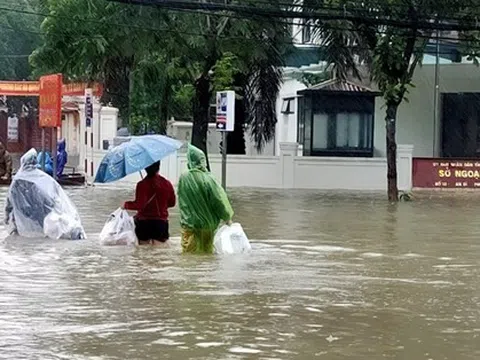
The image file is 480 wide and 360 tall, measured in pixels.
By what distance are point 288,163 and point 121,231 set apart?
1737cm

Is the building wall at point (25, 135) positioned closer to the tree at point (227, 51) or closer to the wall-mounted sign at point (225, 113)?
the tree at point (227, 51)

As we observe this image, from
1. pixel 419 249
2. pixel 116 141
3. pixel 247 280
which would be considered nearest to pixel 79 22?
pixel 116 141

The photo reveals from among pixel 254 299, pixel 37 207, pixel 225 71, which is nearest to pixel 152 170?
pixel 37 207

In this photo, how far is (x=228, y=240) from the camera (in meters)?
13.6

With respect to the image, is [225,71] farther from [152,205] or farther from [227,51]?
[152,205]

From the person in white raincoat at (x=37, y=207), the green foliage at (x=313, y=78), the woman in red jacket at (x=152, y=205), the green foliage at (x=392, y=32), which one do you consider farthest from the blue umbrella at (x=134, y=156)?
the green foliage at (x=313, y=78)

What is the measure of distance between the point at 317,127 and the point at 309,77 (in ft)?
13.5

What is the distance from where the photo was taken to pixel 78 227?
15.5m

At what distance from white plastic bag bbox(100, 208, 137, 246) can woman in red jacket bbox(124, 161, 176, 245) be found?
83mm

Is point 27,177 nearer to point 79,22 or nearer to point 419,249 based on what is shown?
point 419,249

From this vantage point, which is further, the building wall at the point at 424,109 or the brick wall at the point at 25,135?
the brick wall at the point at 25,135

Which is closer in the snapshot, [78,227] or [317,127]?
[78,227]

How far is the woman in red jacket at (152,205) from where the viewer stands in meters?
14.4

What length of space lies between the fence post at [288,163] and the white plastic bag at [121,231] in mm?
17082
